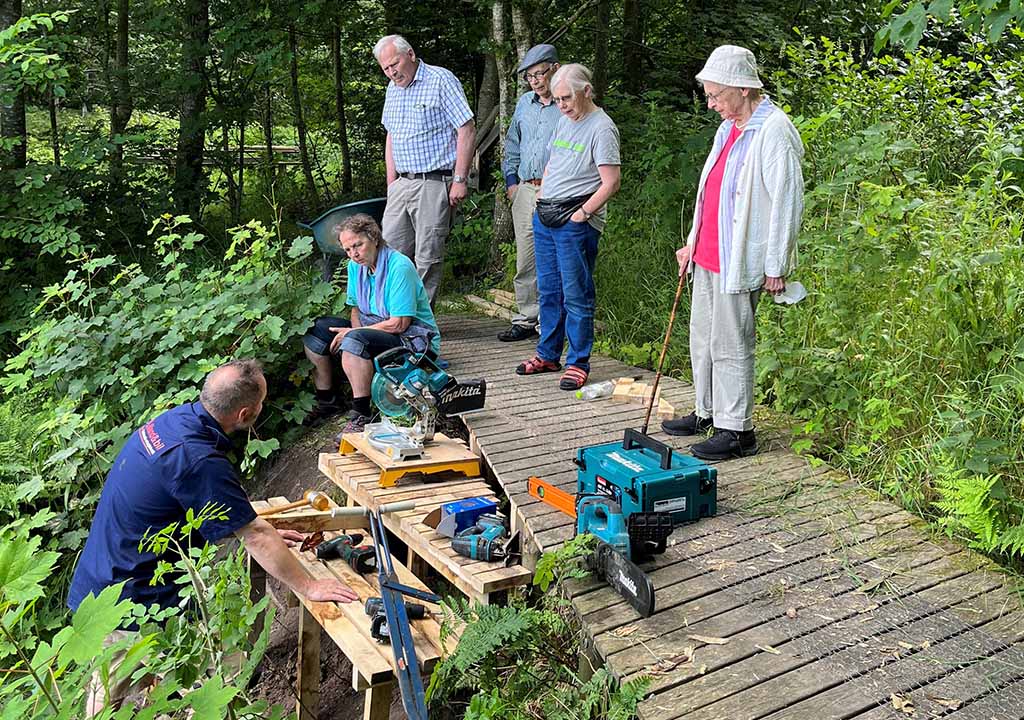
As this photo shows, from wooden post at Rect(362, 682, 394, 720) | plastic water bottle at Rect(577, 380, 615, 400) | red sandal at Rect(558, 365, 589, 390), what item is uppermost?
red sandal at Rect(558, 365, 589, 390)

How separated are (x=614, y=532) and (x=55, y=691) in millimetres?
1884

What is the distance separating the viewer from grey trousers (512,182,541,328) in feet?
20.2

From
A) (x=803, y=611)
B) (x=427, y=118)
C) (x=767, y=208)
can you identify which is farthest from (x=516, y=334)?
(x=803, y=611)

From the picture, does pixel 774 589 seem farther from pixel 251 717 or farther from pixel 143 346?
pixel 143 346

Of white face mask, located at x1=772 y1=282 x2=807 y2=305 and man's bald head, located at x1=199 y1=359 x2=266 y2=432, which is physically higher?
white face mask, located at x1=772 y1=282 x2=807 y2=305

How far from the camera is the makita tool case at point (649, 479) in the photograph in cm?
359

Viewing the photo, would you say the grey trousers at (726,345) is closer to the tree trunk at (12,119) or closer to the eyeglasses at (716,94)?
the eyeglasses at (716,94)

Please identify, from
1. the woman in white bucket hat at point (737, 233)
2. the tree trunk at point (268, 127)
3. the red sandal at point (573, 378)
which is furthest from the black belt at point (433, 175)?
the tree trunk at point (268, 127)

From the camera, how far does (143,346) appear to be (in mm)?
6141

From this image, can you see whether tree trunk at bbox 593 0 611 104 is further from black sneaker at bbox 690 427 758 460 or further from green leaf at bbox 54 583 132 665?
green leaf at bbox 54 583 132 665

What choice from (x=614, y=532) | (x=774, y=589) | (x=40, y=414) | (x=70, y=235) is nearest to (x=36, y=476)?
(x=40, y=414)

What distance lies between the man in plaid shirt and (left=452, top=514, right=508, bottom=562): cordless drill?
8.65ft

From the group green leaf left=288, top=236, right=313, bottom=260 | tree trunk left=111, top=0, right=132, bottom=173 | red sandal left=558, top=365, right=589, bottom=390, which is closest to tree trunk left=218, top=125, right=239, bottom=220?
tree trunk left=111, top=0, right=132, bottom=173

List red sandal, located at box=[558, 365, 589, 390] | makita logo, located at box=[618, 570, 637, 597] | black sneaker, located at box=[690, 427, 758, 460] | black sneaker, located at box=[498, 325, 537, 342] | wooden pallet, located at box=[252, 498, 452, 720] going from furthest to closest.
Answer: black sneaker, located at box=[498, 325, 537, 342] → red sandal, located at box=[558, 365, 589, 390] → black sneaker, located at box=[690, 427, 758, 460] → wooden pallet, located at box=[252, 498, 452, 720] → makita logo, located at box=[618, 570, 637, 597]
